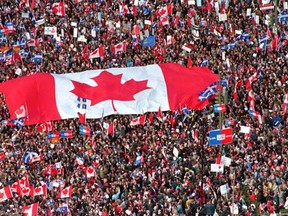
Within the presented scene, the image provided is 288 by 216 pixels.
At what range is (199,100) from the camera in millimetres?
61469

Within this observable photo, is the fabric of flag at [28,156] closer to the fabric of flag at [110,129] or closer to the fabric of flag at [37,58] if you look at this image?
the fabric of flag at [110,129]

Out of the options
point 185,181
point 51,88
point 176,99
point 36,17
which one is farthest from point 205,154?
point 36,17

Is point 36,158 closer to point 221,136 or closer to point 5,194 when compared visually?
point 5,194

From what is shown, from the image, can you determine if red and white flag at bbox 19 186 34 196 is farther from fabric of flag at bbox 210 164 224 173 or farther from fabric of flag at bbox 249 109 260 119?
fabric of flag at bbox 249 109 260 119

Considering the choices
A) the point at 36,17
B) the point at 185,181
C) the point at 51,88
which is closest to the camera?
the point at 185,181

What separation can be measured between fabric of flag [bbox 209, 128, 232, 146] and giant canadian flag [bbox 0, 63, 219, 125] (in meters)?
6.81

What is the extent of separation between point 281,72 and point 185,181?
8795 mm

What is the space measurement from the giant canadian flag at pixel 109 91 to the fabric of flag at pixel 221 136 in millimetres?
6807

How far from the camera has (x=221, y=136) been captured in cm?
5425

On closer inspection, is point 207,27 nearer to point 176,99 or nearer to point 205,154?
point 176,99

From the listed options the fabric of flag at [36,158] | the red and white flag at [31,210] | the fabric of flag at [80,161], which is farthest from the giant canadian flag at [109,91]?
the red and white flag at [31,210]

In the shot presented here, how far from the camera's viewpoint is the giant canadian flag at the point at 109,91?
206 ft

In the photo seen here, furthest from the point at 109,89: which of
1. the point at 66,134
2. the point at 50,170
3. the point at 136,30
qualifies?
the point at 136,30

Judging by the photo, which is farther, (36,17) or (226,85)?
(36,17)
